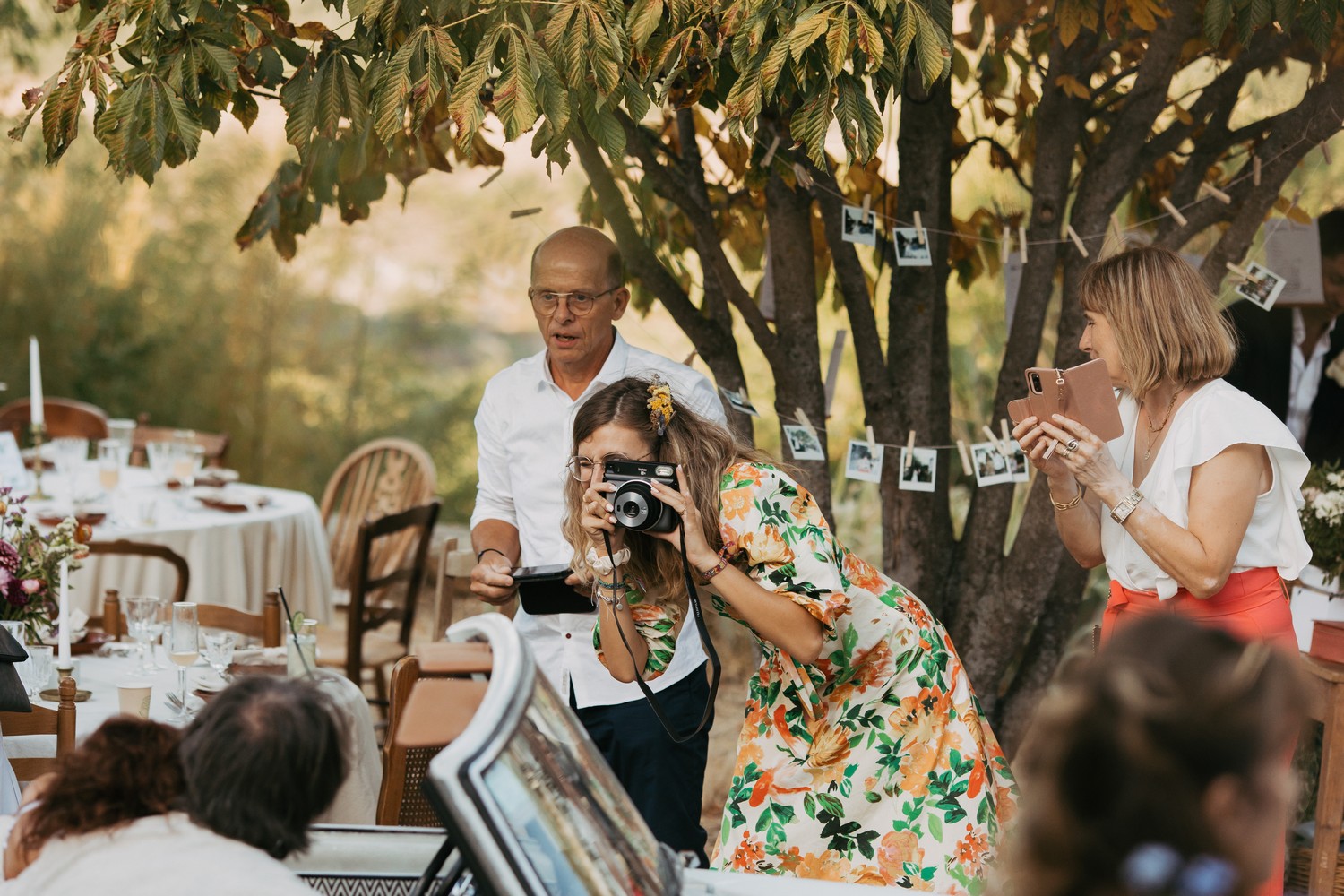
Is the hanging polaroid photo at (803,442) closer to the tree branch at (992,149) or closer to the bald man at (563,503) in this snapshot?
the bald man at (563,503)

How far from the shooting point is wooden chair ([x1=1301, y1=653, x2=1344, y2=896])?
9.42ft

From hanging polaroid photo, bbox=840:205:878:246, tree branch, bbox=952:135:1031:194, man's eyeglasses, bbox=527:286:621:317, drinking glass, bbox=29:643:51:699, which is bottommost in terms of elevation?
drinking glass, bbox=29:643:51:699

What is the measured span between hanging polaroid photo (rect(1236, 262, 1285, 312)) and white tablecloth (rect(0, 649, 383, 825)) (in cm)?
217

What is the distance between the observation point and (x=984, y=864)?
1.94 m

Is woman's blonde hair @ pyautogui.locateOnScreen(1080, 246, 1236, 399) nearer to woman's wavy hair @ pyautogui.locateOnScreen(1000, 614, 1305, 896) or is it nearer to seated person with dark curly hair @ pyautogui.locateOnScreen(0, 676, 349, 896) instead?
woman's wavy hair @ pyautogui.locateOnScreen(1000, 614, 1305, 896)

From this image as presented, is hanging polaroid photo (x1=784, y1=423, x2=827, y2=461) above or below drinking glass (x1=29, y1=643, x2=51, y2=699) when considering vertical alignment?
above

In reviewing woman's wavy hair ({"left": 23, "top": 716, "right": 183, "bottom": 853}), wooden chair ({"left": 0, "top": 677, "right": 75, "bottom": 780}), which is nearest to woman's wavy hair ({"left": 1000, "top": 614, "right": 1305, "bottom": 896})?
woman's wavy hair ({"left": 23, "top": 716, "right": 183, "bottom": 853})

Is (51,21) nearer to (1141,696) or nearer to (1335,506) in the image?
(1335,506)

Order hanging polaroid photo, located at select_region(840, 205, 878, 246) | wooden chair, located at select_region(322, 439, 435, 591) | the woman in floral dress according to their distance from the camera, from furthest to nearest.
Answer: wooden chair, located at select_region(322, 439, 435, 591) < hanging polaroid photo, located at select_region(840, 205, 878, 246) < the woman in floral dress

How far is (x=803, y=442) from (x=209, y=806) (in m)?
2.07

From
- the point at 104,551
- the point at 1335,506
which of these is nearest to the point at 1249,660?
the point at 1335,506

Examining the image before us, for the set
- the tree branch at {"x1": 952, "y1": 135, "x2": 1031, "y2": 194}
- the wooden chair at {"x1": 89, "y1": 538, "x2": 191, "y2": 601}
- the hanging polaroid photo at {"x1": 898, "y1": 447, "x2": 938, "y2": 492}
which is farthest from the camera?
the wooden chair at {"x1": 89, "y1": 538, "x2": 191, "y2": 601}

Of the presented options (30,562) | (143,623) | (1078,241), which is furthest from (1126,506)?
(30,562)

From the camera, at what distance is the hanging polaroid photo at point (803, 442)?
321cm
